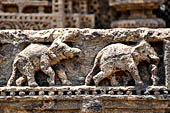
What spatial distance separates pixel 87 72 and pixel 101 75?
5.9 inches

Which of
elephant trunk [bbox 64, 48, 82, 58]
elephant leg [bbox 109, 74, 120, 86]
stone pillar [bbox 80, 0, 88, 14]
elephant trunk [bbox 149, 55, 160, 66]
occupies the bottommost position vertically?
elephant leg [bbox 109, 74, 120, 86]

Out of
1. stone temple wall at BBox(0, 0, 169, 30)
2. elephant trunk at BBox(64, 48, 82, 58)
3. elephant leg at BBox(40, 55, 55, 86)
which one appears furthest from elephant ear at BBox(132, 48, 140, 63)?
stone temple wall at BBox(0, 0, 169, 30)

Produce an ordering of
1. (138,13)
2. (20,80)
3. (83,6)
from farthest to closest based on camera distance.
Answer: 1. (83,6)
2. (138,13)
3. (20,80)

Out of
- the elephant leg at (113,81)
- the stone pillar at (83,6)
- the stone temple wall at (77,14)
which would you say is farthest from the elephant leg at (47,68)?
the stone pillar at (83,6)

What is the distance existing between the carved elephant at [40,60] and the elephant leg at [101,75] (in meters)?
0.25

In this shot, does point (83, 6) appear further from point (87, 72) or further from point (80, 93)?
point (80, 93)

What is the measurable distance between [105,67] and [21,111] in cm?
86

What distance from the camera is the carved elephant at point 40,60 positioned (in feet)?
10.7

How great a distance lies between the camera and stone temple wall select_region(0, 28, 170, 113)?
3.18 meters

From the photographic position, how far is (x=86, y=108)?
10.5ft

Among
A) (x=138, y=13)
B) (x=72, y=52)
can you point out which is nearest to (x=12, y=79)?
Result: (x=72, y=52)

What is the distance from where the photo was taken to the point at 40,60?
3.27 m

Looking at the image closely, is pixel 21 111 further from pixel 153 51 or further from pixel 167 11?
pixel 167 11

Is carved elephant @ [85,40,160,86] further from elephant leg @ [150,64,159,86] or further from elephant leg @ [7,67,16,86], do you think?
elephant leg @ [7,67,16,86]
